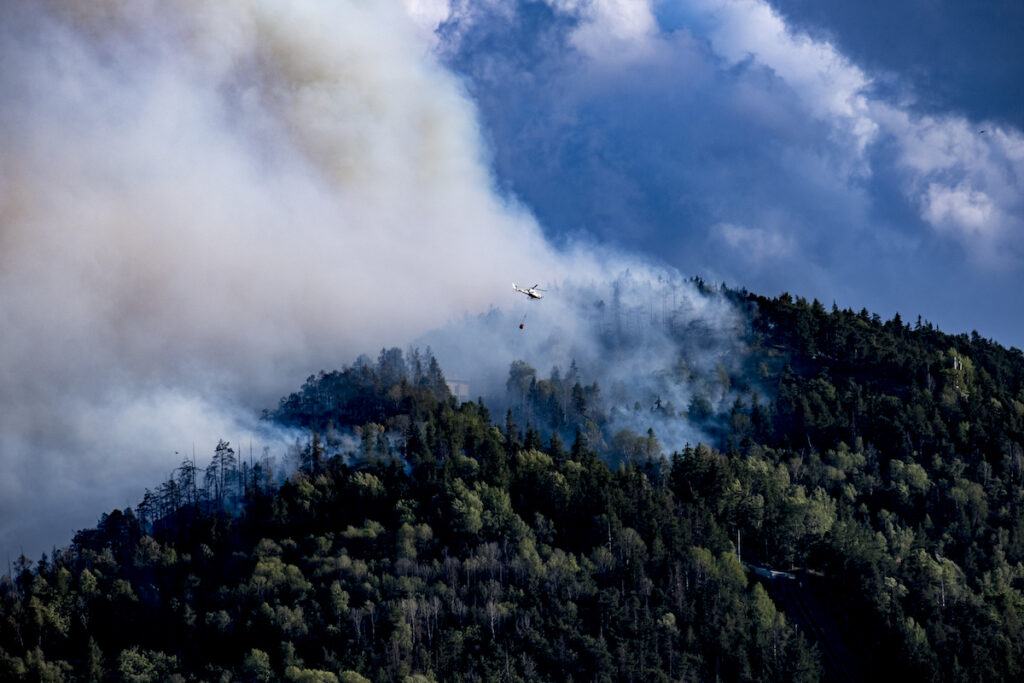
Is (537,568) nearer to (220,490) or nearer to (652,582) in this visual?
(652,582)

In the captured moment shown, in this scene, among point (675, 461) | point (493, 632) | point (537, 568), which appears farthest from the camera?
point (675, 461)

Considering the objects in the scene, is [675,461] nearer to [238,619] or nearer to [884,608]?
[884,608]

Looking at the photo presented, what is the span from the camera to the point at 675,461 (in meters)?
188

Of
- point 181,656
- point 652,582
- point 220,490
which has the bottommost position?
point 181,656

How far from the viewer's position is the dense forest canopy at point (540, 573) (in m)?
147

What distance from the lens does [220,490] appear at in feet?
652

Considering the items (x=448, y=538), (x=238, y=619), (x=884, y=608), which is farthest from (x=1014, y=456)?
(x=238, y=619)

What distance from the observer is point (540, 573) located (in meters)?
155

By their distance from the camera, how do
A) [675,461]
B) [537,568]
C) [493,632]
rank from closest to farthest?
[493,632] < [537,568] < [675,461]

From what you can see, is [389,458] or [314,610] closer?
[314,610]

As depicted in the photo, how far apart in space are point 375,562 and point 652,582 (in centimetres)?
3484

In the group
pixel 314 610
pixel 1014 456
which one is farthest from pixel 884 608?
pixel 314 610

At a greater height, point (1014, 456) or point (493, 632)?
point (1014, 456)

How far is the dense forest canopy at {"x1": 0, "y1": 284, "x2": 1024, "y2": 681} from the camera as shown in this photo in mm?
146625
